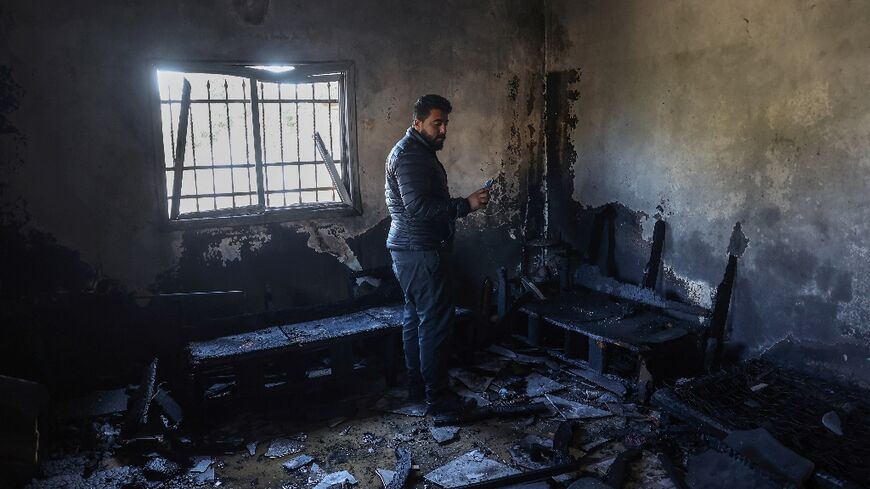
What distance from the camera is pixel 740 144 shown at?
530cm

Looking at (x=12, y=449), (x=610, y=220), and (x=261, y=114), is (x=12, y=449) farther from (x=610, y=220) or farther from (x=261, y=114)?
(x=610, y=220)

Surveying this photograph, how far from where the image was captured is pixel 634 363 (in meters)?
5.81

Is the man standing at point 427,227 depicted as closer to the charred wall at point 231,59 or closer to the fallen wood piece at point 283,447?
the fallen wood piece at point 283,447

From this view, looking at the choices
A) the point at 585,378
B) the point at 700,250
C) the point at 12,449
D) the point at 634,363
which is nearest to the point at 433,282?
the point at 585,378

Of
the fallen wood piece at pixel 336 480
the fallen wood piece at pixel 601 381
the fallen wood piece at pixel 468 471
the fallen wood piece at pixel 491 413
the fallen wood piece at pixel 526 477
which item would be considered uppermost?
the fallen wood piece at pixel 601 381

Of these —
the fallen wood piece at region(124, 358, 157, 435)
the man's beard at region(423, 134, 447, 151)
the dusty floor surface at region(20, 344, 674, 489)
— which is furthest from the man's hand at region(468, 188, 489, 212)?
the fallen wood piece at region(124, 358, 157, 435)

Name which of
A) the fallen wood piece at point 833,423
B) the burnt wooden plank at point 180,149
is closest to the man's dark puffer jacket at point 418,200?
the burnt wooden plank at point 180,149

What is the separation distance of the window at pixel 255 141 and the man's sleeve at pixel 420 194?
1.69 m

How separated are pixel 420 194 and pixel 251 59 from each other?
2.25 meters

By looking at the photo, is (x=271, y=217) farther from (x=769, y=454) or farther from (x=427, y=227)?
(x=769, y=454)

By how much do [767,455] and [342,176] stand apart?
440cm

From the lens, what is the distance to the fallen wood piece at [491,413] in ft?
16.0

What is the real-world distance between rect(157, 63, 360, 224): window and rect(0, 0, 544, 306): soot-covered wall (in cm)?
15

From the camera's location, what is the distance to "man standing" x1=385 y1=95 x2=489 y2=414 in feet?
15.3
